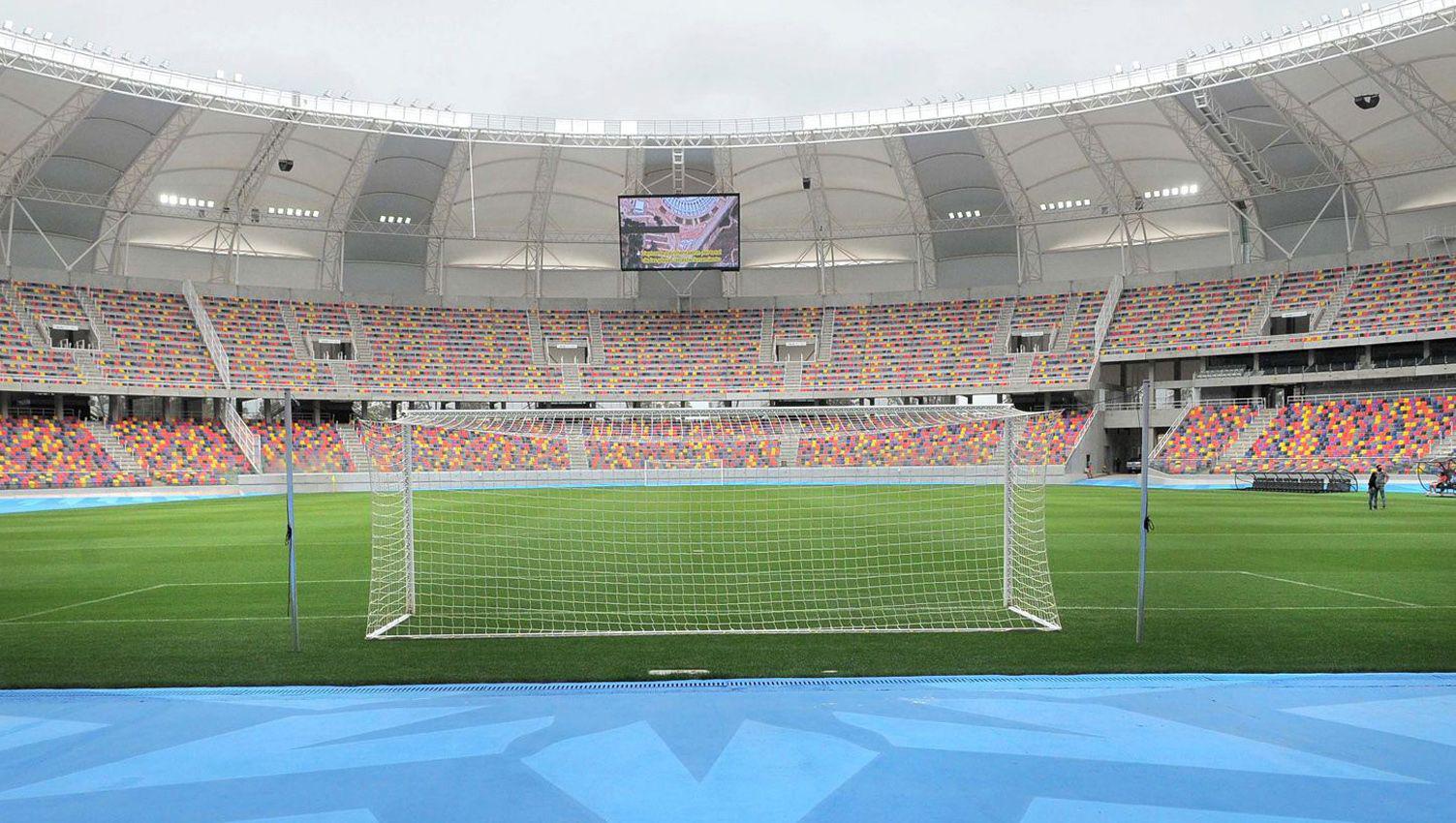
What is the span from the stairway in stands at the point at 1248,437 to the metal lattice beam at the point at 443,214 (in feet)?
110

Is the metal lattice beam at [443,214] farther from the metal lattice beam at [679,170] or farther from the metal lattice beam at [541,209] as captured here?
the metal lattice beam at [679,170]

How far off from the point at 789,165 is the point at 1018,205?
1107 cm

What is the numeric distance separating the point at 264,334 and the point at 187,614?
37233 millimetres

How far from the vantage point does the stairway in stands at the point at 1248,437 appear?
36.9m

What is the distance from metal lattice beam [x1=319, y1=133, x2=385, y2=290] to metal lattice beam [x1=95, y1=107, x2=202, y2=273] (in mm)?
6091

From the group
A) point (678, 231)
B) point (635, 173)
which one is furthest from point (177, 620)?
point (635, 173)

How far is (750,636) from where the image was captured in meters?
8.04

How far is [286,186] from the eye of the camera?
3831 centimetres

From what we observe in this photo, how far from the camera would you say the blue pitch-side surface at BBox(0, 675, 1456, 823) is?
13.9 ft

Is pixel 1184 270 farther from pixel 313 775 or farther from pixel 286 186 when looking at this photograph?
pixel 313 775

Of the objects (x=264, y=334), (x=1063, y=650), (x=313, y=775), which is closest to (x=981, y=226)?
(x=264, y=334)

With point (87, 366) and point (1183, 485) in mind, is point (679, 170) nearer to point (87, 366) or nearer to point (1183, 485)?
point (1183, 485)

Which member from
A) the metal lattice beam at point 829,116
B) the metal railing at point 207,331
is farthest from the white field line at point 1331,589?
the metal railing at point 207,331

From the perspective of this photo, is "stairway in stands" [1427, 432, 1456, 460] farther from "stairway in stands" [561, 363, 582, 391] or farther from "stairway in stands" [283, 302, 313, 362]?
"stairway in stands" [283, 302, 313, 362]
